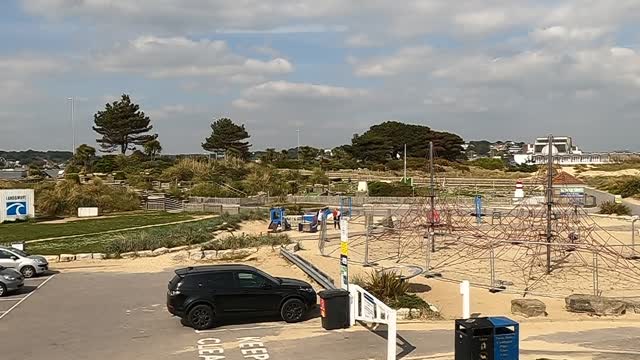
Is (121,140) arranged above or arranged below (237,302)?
above

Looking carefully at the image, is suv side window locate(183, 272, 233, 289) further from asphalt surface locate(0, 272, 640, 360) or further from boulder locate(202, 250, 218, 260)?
boulder locate(202, 250, 218, 260)

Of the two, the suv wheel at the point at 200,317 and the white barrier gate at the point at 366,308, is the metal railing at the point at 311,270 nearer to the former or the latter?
the white barrier gate at the point at 366,308

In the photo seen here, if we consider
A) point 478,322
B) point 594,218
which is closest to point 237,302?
point 478,322

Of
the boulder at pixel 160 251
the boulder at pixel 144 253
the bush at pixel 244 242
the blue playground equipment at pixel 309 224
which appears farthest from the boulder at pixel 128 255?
the blue playground equipment at pixel 309 224

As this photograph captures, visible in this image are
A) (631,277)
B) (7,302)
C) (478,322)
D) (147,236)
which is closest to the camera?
(478,322)

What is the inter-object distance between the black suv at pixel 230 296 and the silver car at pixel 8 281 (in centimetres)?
823

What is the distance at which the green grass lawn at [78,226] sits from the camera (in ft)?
133

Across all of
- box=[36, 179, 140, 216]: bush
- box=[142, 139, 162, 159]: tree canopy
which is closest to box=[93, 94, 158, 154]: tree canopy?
box=[142, 139, 162, 159]: tree canopy

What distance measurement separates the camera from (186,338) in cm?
1761

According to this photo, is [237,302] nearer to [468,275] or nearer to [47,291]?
[47,291]

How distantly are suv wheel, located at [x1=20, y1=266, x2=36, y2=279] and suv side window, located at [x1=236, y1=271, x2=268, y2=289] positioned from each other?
13.4 meters

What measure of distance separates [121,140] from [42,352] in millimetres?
104040

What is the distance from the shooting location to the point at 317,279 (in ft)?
80.1

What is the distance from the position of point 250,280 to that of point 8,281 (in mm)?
10018
